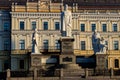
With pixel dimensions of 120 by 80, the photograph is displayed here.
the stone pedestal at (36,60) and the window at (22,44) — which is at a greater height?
the stone pedestal at (36,60)

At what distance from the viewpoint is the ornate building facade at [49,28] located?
85.1m

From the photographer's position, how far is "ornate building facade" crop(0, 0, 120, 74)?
85.1 meters

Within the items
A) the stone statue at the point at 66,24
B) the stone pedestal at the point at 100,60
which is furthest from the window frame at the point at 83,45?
the stone statue at the point at 66,24

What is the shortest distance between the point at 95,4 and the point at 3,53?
21477 mm

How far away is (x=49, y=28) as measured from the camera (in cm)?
8638

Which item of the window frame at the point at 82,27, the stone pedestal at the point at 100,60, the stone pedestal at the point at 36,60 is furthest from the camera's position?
the window frame at the point at 82,27

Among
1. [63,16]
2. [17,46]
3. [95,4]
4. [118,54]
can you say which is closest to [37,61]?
[63,16]

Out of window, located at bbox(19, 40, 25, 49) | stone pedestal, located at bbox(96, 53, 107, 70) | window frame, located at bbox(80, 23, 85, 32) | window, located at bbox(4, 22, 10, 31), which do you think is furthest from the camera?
window frame, located at bbox(80, 23, 85, 32)

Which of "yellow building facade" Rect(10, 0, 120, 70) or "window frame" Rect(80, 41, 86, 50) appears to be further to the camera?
"window frame" Rect(80, 41, 86, 50)

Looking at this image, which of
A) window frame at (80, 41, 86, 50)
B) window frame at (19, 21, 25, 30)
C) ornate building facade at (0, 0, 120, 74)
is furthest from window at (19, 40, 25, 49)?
window frame at (80, 41, 86, 50)

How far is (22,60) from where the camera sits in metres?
85.2

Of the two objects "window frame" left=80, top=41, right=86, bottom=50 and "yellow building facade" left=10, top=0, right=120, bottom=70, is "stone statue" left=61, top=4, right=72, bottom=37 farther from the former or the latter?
"window frame" left=80, top=41, right=86, bottom=50

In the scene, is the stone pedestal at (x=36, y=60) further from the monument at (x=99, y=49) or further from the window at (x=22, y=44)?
the window at (x=22, y=44)

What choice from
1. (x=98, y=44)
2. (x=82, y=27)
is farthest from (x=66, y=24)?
(x=82, y=27)
